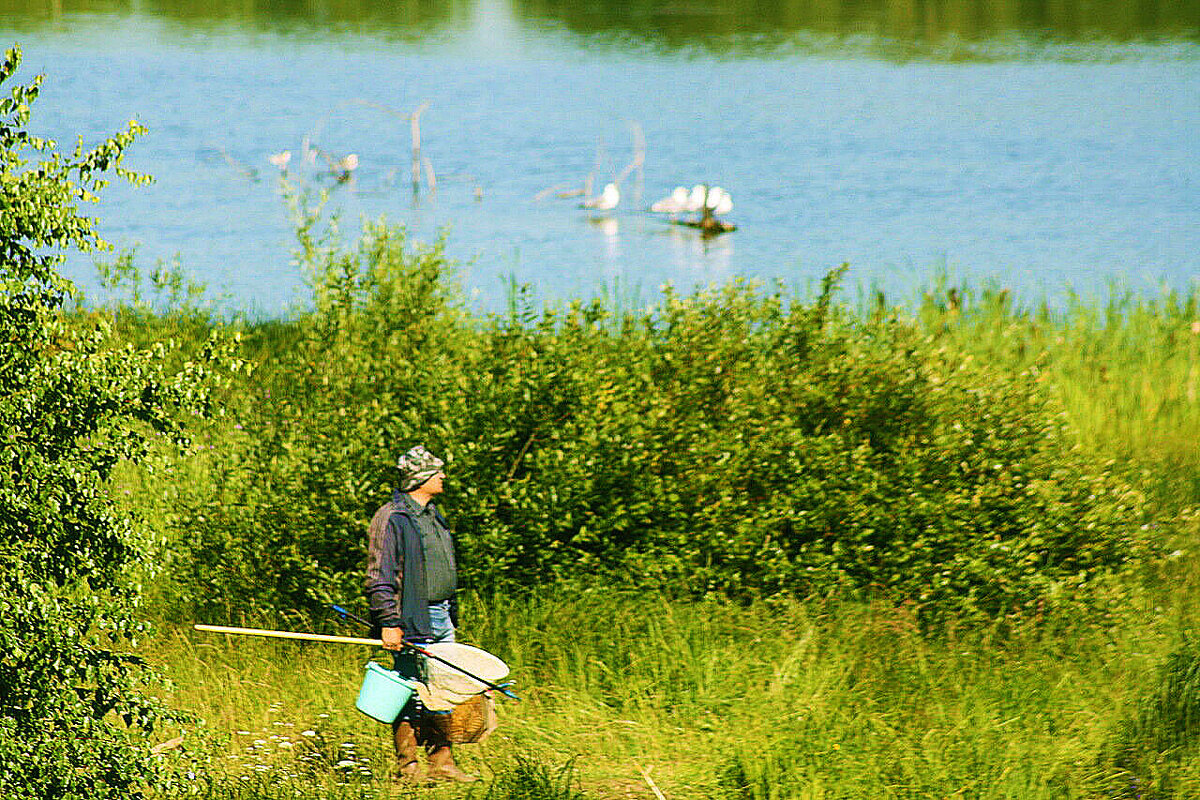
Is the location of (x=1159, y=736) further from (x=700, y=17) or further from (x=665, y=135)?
(x=700, y=17)

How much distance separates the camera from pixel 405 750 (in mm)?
8352

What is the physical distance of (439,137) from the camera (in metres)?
31.7

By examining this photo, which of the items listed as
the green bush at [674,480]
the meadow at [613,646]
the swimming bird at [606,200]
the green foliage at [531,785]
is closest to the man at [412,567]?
the green foliage at [531,785]

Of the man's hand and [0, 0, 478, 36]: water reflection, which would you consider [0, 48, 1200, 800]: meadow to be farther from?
[0, 0, 478, 36]: water reflection

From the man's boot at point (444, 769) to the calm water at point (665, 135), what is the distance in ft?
19.2

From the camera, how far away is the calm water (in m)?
23.6

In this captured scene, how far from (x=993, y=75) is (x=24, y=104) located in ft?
124

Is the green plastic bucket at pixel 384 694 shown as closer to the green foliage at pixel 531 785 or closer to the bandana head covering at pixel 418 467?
the green foliage at pixel 531 785

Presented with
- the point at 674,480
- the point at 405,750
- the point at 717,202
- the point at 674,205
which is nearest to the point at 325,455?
the point at 674,480

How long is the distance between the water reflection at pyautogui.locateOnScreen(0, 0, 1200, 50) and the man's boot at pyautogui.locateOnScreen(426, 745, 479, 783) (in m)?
40.5

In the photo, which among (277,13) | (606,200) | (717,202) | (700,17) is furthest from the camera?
(277,13)

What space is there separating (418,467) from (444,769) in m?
1.72

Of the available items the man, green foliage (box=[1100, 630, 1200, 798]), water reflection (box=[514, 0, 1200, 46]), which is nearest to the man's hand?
the man

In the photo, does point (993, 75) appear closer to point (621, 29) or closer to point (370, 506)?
point (621, 29)
